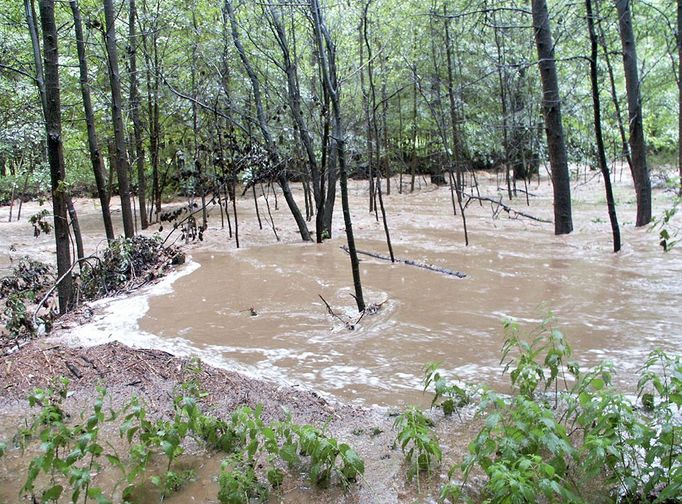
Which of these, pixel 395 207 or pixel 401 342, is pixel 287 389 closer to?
pixel 401 342

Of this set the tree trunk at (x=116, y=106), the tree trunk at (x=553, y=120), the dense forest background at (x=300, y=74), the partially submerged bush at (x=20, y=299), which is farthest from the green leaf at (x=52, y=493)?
the tree trunk at (x=553, y=120)

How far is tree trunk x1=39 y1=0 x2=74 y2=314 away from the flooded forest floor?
3.21 ft

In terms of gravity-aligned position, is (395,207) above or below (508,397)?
above

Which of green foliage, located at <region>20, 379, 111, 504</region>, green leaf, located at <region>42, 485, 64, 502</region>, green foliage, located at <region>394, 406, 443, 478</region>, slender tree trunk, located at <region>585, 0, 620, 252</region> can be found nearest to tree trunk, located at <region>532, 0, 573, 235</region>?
slender tree trunk, located at <region>585, 0, 620, 252</region>

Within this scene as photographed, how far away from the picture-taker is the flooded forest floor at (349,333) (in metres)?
Answer: 3.59

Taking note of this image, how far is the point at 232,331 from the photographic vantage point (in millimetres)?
5781

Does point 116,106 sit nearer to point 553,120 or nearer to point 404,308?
point 404,308

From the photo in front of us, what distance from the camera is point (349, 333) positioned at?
5.60 m

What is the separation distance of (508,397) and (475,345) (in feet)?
3.94

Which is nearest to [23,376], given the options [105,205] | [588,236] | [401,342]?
[401,342]

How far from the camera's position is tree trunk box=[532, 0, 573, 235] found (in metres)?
10.2

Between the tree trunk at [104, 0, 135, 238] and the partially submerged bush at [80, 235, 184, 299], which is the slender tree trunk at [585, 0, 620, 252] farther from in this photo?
the tree trunk at [104, 0, 135, 238]

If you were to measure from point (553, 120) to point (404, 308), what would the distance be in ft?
20.2

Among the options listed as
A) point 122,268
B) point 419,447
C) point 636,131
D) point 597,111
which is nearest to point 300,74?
point 636,131
